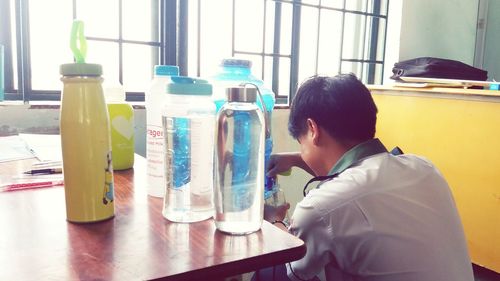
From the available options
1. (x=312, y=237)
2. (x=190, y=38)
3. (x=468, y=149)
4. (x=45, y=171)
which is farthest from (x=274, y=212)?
(x=468, y=149)

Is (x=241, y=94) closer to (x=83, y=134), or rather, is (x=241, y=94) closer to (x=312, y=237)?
(x=83, y=134)

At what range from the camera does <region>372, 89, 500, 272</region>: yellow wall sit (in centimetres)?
197

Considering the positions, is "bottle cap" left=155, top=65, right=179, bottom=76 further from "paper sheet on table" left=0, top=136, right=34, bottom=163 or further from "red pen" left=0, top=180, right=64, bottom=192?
"paper sheet on table" left=0, top=136, right=34, bottom=163

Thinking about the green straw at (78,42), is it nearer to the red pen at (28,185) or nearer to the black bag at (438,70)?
the red pen at (28,185)

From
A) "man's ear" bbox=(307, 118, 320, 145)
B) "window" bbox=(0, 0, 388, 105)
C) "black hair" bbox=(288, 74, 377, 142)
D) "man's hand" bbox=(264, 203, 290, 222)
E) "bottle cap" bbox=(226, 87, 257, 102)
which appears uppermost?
"window" bbox=(0, 0, 388, 105)

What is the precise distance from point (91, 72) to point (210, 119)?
0.18 m

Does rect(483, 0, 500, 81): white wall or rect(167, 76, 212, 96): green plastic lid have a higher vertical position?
rect(483, 0, 500, 81): white wall

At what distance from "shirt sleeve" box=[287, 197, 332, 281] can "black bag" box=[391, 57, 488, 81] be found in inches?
77.8

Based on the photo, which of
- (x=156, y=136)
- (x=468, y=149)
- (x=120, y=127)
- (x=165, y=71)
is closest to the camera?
(x=156, y=136)

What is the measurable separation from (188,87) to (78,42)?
6.5 inches

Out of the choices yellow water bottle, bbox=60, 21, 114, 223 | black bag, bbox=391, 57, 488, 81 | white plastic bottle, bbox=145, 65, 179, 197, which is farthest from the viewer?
black bag, bbox=391, 57, 488, 81

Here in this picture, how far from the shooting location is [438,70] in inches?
99.1

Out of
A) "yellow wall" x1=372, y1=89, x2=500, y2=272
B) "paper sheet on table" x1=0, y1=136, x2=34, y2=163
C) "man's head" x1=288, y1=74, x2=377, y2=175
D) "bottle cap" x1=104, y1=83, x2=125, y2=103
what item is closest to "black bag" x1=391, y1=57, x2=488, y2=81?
"yellow wall" x1=372, y1=89, x2=500, y2=272

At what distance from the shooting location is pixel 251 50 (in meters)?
2.37
